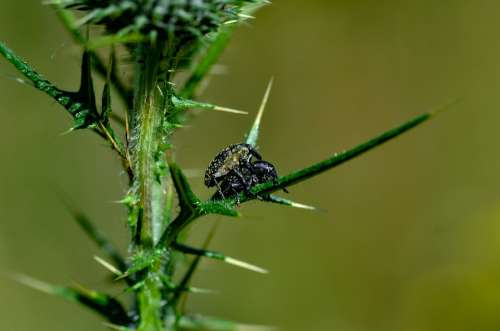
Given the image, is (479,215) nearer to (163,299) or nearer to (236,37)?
(236,37)

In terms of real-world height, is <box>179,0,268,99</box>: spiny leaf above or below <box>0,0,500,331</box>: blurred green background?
above

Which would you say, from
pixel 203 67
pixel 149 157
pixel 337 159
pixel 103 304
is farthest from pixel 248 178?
pixel 103 304

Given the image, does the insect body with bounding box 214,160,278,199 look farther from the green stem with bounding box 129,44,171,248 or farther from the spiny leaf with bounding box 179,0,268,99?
the spiny leaf with bounding box 179,0,268,99

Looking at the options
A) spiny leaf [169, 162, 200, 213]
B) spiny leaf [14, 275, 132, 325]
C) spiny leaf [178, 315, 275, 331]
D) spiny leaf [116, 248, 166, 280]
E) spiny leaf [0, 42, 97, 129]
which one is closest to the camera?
spiny leaf [169, 162, 200, 213]

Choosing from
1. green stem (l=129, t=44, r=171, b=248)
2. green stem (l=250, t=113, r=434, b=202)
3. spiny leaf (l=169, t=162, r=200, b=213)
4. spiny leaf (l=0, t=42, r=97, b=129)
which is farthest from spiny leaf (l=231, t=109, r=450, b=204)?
spiny leaf (l=0, t=42, r=97, b=129)

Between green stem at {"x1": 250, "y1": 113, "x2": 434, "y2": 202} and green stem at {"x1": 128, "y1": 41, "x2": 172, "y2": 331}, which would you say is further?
green stem at {"x1": 128, "y1": 41, "x2": 172, "y2": 331}

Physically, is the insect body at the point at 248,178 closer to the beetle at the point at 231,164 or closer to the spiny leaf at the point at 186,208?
the beetle at the point at 231,164

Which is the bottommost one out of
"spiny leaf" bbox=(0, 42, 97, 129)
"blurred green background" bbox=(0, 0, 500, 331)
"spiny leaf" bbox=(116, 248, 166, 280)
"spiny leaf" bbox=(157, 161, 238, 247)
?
"blurred green background" bbox=(0, 0, 500, 331)

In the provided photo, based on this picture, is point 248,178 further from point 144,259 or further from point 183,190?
point 144,259
